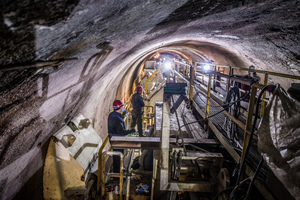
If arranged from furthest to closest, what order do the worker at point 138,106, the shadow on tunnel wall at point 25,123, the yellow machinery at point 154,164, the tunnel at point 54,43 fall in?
the worker at point 138,106 → the yellow machinery at point 154,164 → the shadow on tunnel wall at point 25,123 → the tunnel at point 54,43

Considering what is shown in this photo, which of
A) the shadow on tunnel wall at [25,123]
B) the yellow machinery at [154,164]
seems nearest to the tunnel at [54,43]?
the shadow on tunnel wall at [25,123]

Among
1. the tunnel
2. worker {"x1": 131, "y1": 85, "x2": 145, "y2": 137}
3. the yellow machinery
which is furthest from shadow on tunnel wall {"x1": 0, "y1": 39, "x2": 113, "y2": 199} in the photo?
worker {"x1": 131, "y1": 85, "x2": 145, "y2": 137}

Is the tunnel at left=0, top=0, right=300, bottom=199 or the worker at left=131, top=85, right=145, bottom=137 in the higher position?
the tunnel at left=0, top=0, right=300, bottom=199

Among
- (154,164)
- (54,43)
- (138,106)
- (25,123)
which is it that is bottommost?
(154,164)

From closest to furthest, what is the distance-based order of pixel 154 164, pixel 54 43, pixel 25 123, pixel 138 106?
pixel 54 43, pixel 25 123, pixel 154 164, pixel 138 106

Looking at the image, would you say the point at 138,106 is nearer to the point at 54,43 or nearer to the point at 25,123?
the point at 25,123

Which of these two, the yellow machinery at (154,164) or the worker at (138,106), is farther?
the worker at (138,106)

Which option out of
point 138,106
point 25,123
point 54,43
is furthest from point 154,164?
point 138,106

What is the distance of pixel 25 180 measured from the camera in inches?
116

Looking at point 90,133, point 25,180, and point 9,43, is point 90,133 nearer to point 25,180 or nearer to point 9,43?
point 25,180

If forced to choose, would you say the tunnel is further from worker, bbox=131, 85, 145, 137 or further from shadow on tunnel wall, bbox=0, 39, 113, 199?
worker, bbox=131, 85, 145, 137

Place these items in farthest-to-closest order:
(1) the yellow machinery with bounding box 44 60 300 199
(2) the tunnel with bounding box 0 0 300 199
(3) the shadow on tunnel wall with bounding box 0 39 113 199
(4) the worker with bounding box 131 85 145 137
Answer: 1. (4) the worker with bounding box 131 85 145 137
2. (1) the yellow machinery with bounding box 44 60 300 199
3. (3) the shadow on tunnel wall with bounding box 0 39 113 199
4. (2) the tunnel with bounding box 0 0 300 199

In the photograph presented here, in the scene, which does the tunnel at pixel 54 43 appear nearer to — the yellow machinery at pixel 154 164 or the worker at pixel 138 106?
the yellow machinery at pixel 154 164

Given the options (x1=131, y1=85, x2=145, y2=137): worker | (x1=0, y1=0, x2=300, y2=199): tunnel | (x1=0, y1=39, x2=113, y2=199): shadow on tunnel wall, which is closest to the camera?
(x1=0, y1=0, x2=300, y2=199): tunnel
